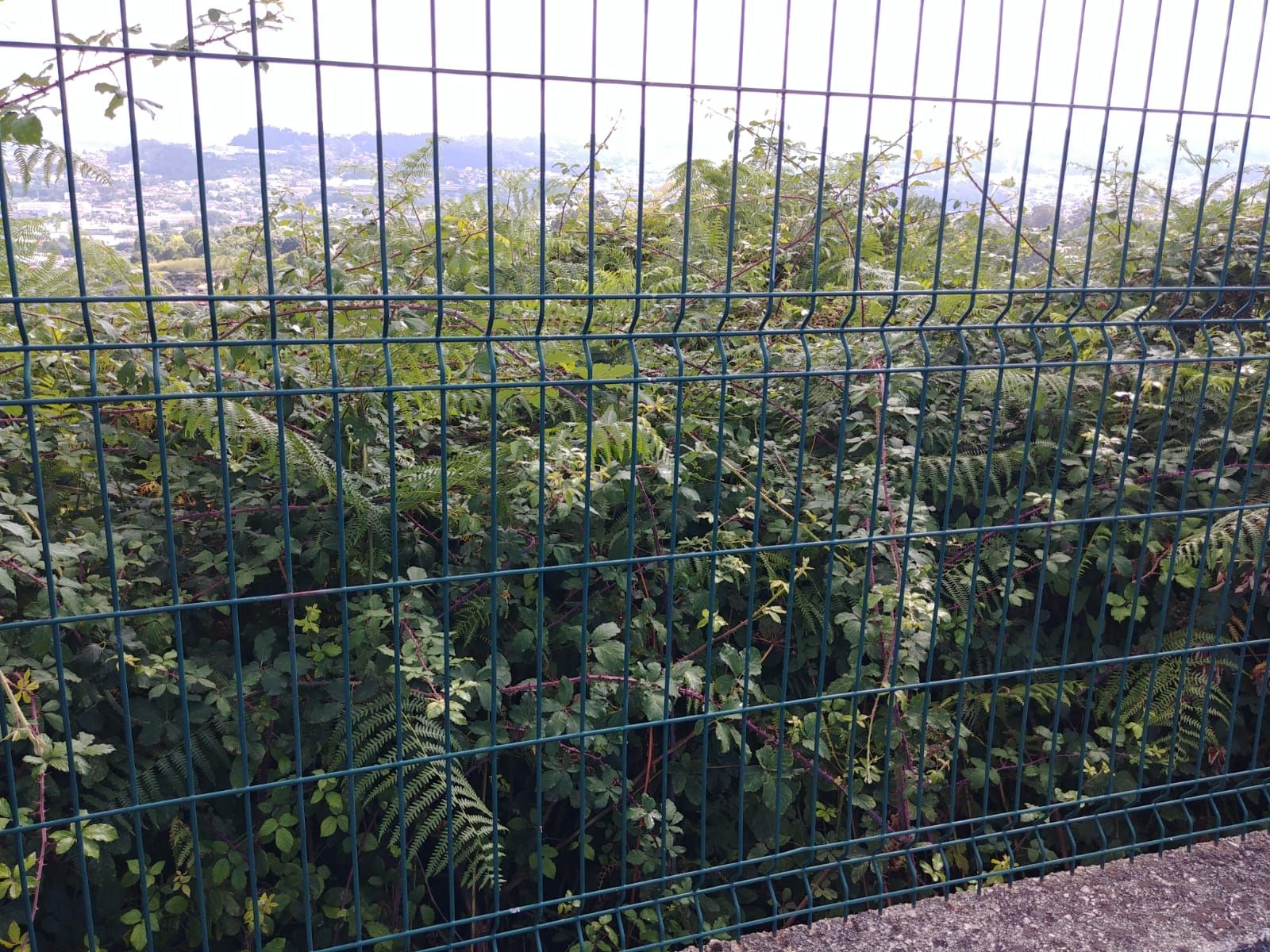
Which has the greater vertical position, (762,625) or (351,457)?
(351,457)

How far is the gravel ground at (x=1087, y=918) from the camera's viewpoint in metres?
3.14

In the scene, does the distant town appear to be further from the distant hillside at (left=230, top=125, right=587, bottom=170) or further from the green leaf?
the green leaf

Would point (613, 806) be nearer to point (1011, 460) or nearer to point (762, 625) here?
point (762, 625)

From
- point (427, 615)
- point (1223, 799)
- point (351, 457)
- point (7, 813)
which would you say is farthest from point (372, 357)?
point (1223, 799)

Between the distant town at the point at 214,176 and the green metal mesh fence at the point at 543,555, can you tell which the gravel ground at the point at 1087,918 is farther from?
the distant town at the point at 214,176

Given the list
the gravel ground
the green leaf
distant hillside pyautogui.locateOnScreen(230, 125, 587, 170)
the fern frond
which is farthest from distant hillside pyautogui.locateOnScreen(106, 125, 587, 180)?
the gravel ground

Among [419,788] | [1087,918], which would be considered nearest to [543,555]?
[419,788]

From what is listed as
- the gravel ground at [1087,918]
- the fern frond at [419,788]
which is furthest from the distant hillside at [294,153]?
the gravel ground at [1087,918]

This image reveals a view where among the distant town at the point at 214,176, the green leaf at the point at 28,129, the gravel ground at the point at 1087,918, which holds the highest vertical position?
the green leaf at the point at 28,129

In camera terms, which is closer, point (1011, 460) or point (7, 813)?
point (7, 813)

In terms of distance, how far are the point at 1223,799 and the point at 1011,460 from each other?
60.2 inches

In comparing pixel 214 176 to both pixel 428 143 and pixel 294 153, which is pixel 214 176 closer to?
pixel 294 153

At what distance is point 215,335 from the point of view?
223cm

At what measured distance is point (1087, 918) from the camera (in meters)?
3.26
